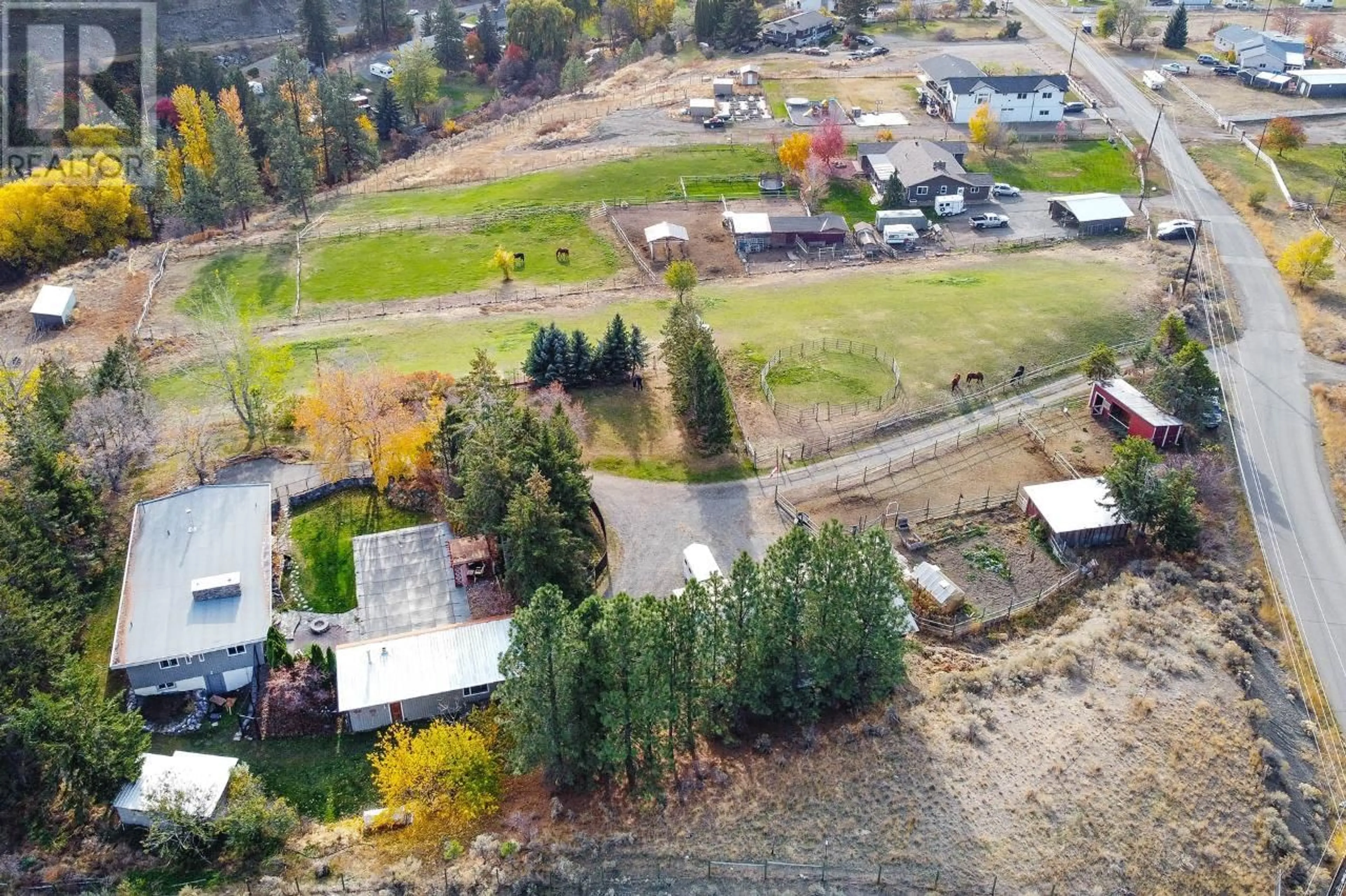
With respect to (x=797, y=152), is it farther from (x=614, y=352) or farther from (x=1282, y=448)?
(x=1282, y=448)

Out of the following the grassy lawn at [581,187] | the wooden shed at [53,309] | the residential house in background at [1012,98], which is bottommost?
the wooden shed at [53,309]

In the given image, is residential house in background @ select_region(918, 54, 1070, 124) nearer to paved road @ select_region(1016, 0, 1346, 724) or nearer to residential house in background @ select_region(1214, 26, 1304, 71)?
paved road @ select_region(1016, 0, 1346, 724)

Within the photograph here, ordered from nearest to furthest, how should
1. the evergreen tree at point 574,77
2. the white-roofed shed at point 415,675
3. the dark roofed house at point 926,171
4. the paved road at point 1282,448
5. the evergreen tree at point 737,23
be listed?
Answer: the white-roofed shed at point 415,675 → the paved road at point 1282,448 → the dark roofed house at point 926,171 → the evergreen tree at point 574,77 → the evergreen tree at point 737,23

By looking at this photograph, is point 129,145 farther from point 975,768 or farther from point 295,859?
point 975,768

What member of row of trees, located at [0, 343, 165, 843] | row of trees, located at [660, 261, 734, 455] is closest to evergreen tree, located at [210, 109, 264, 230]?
row of trees, located at [0, 343, 165, 843]

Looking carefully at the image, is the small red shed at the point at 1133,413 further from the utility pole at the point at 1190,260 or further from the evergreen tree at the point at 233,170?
the evergreen tree at the point at 233,170

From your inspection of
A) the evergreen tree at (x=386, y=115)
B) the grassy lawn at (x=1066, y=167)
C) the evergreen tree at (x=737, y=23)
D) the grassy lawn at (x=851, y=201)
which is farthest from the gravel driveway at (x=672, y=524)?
the evergreen tree at (x=737, y=23)
